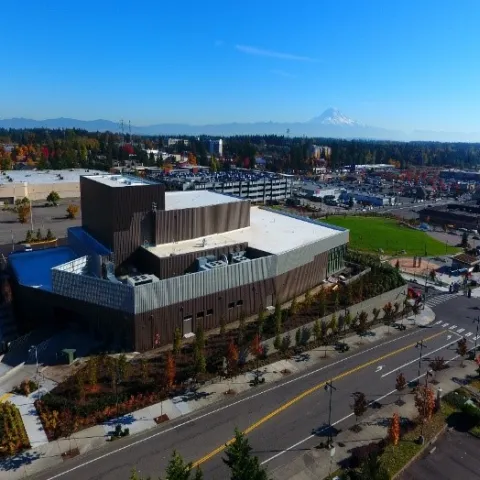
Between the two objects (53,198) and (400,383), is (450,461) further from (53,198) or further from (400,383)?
(53,198)

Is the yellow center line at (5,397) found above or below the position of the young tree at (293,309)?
below

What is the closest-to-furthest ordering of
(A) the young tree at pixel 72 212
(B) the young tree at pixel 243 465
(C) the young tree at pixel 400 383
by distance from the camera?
(B) the young tree at pixel 243 465 → (C) the young tree at pixel 400 383 → (A) the young tree at pixel 72 212

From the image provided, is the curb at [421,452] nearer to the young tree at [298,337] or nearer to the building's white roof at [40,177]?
the young tree at [298,337]

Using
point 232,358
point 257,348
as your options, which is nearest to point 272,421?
point 232,358

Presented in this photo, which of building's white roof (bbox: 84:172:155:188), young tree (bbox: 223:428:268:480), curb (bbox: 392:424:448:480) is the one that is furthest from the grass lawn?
young tree (bbox: 223:428:268:480)

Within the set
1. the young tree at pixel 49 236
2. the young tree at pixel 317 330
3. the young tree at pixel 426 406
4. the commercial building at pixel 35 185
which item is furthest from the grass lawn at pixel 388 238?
the commercial building at pixel 35 185

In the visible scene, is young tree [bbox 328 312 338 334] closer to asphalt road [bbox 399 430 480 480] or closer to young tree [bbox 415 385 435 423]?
young tree [bbox 415 385 435 423]

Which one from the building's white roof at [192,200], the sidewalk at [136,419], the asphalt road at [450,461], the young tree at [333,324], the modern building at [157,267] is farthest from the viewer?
the building's white roof at [192,200]
